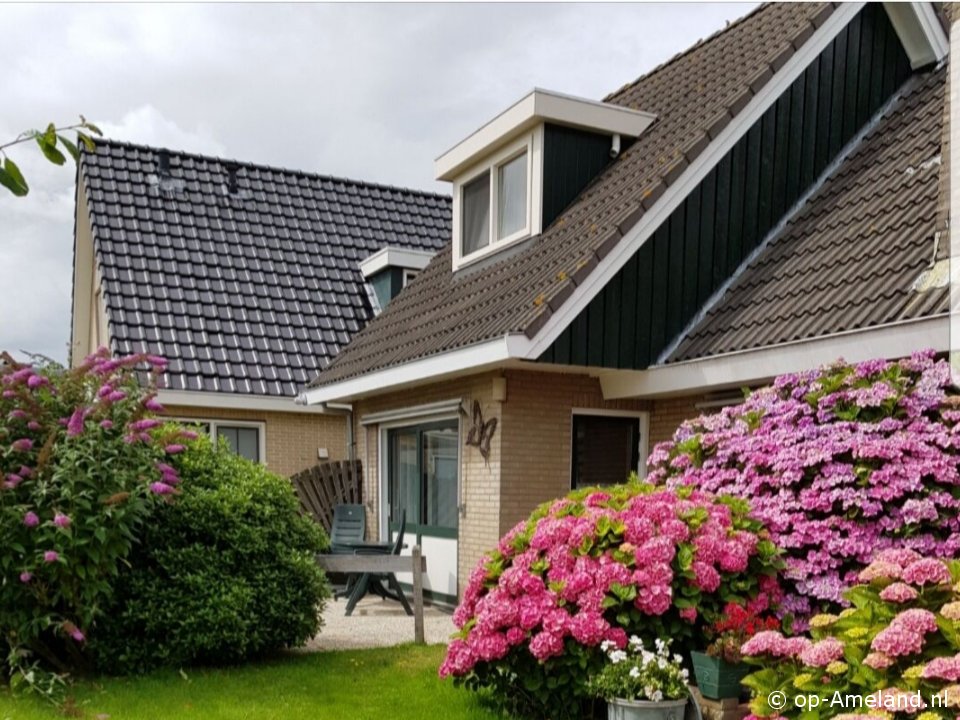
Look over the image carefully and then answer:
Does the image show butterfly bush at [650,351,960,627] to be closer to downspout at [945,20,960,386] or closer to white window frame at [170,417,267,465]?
downspout at [945,20,960,386]

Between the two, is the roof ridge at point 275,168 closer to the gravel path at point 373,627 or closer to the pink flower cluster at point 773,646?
the gravel path at point 373,627

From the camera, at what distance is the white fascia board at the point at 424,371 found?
8.64 metres

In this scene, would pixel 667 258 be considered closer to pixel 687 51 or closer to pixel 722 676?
pixel 722 676

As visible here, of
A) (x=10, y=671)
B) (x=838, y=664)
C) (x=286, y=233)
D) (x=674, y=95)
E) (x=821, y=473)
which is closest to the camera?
(x=838, y=664)

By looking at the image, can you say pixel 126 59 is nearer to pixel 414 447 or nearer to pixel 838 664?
pixel 838 664

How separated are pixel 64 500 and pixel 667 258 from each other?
5905 millimetres

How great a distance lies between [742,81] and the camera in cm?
995

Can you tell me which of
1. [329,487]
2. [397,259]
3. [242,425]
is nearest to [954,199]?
[329,487]

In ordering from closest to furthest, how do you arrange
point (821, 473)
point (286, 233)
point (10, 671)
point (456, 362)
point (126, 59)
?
1. point (126, 59)
2. point (821, 473)
3. point (10, 671)
4. point (456, 362)
5. point (286, 233)

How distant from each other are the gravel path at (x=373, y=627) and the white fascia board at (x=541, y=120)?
573 centimetres

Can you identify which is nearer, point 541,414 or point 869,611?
point 869,611

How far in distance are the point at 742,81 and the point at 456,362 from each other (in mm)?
4362

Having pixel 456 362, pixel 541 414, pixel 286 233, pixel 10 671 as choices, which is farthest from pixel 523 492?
pixel 286 233

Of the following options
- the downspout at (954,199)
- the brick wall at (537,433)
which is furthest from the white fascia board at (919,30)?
the brick wall at (537,433)
